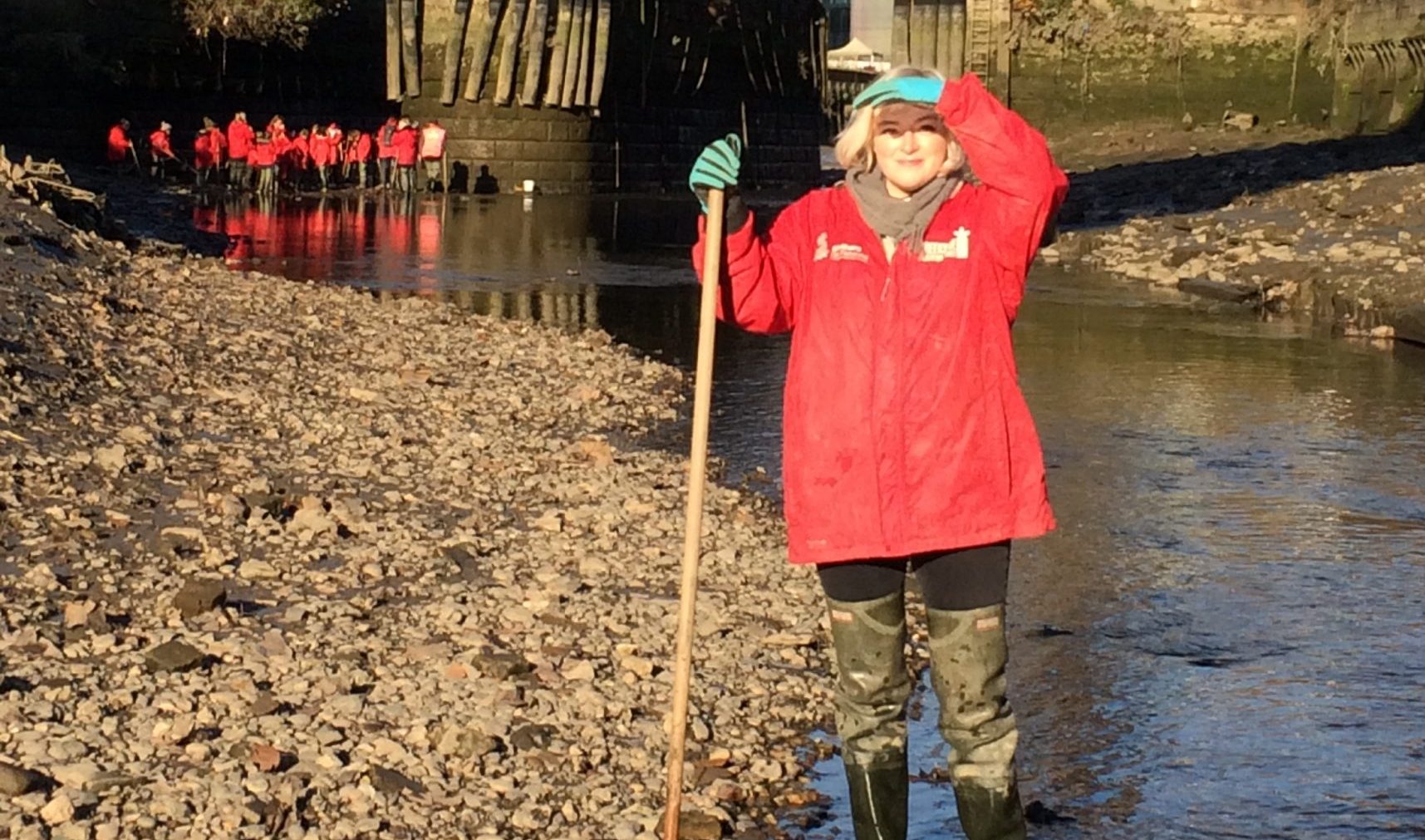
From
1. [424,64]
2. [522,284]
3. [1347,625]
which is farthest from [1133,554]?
[424,64]

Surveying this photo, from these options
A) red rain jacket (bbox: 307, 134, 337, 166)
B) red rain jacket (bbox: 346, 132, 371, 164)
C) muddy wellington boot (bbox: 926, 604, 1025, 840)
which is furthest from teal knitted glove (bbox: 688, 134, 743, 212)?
red rain jacket (bbox: 346, 132, 371, 164)

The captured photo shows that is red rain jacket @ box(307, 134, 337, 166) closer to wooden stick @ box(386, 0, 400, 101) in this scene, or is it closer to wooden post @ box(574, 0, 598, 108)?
wooden stick @ box(386, 0, 400, 101)

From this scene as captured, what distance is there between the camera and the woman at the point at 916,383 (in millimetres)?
4922

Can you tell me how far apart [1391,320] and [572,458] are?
9.60 m

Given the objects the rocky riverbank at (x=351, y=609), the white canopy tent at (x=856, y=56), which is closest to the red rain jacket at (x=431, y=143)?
the rocky riverbank at (x=351, y=609)

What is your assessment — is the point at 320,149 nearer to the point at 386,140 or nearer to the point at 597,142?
the point at 386,140

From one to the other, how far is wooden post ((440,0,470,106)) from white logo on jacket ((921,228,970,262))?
37468mm

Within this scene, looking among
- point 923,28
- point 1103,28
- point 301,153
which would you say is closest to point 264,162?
point 301,153

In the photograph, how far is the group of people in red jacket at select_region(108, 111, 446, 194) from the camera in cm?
4016

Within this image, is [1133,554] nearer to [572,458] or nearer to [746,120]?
[572,458]

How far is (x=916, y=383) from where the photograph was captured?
4.93 metres

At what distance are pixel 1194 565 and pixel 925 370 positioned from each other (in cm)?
431

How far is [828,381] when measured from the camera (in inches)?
198

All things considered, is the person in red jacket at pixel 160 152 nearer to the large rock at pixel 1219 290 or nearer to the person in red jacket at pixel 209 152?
the person in red jacket at pixel 209 152
